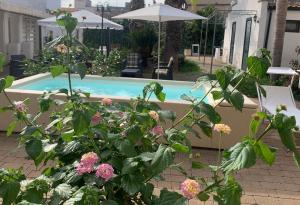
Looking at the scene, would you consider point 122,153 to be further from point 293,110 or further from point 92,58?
point 92,58

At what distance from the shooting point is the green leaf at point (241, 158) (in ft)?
5.24

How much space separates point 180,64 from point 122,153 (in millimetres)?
15442

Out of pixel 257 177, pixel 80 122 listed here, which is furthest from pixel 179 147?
pixel 257 177

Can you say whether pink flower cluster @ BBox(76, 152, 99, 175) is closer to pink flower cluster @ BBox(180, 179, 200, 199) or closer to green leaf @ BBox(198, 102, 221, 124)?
pink flower cluster @ BBox(180, 179, 200, 199)

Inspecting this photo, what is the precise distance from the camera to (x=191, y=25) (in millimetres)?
28203

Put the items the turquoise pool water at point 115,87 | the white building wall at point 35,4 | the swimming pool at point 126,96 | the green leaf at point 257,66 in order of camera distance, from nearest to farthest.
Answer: the green leaf at point 257,66, the swimming pool at point 126,96, the turquoise pool water at point 115,87, the white building wall at point 35,4

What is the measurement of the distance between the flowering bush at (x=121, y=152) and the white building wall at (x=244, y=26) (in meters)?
11.1

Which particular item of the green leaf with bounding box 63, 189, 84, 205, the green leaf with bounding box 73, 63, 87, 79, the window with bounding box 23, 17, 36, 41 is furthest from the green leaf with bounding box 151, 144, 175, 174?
the window with bounding box 23, 17, 36, 41

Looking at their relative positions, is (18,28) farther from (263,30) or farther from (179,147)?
(179,147)

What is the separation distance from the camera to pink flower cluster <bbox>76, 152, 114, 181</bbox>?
174 cm

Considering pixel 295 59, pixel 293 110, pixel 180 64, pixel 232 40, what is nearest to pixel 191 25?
pixel 232 40

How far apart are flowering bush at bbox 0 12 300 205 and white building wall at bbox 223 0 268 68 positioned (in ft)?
36.4

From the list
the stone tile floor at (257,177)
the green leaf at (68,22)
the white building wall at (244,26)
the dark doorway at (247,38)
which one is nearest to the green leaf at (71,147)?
the green leaf at (68,22)

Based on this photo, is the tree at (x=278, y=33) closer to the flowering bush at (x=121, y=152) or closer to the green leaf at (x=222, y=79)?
the flowering bush at (x=121, y=152)
